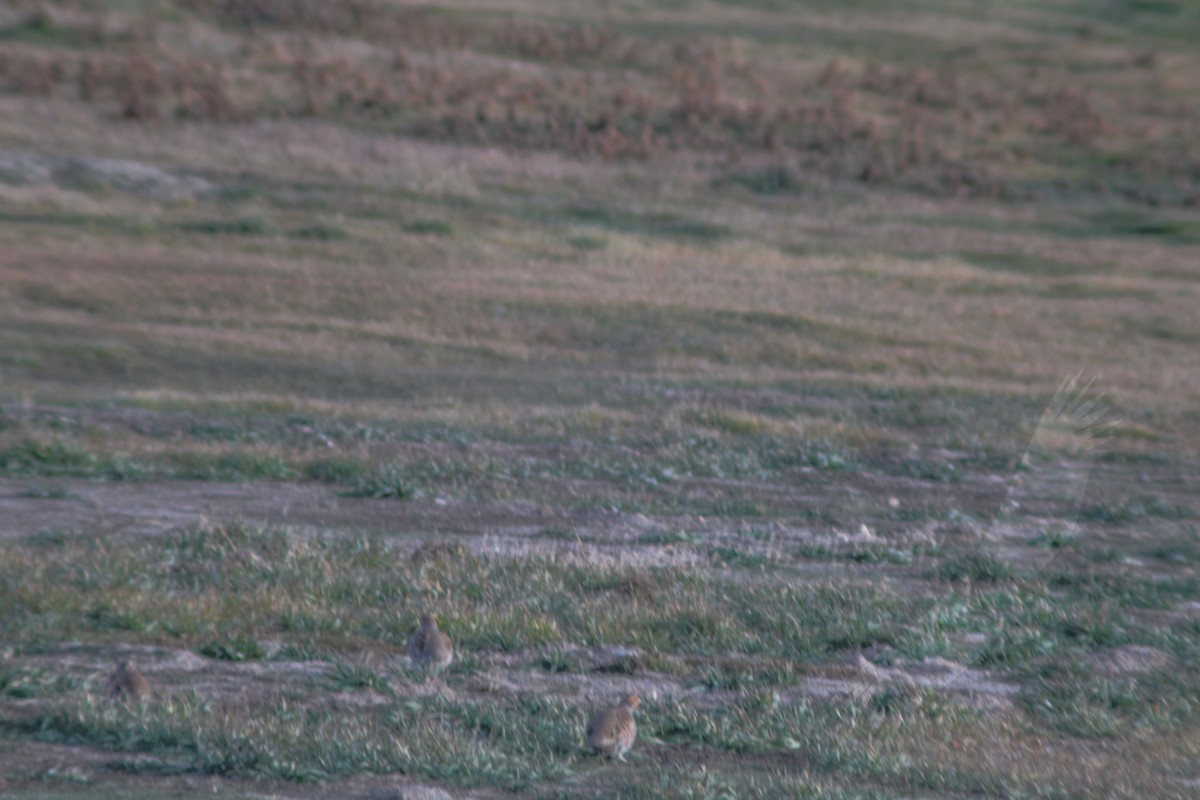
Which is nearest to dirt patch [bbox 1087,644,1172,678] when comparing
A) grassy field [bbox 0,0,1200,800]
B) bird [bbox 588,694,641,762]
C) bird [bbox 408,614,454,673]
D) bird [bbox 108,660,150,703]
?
grassy field [bbox 0,0,1200,800]

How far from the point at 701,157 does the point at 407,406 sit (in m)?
19.6

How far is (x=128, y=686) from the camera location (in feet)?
19.2

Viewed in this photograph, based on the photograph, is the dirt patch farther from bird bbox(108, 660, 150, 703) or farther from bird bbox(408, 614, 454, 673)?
bird bbox(108, 660, 150, 703)

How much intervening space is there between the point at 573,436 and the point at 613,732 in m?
7.52

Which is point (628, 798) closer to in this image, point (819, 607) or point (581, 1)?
point (819, 607)

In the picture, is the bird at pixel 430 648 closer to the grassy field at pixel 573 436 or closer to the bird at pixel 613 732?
the grassy field at pixel 573 436

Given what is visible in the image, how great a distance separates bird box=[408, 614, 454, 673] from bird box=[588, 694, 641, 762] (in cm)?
113

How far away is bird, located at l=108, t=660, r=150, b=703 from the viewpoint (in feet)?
19.2

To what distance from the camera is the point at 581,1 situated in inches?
2067

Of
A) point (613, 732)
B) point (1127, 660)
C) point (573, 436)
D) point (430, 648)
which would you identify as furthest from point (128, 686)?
point (573, 436)

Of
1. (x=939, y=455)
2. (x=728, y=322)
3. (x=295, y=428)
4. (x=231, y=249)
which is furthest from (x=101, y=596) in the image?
(x=231, y=249)

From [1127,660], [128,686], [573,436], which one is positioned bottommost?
[573,436]

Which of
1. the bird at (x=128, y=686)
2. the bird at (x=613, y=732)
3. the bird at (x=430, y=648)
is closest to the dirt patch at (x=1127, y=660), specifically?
the bird at (x=613, y=732)

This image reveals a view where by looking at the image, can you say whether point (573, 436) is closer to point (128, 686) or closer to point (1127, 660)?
point (1127, 660)
